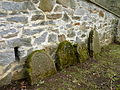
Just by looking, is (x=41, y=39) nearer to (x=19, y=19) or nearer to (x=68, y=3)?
(x=19, y=19)

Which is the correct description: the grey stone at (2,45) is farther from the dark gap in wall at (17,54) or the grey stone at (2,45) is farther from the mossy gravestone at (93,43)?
the mossy gravestone at (93,43)

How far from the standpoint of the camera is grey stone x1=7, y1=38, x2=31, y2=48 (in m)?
2.63

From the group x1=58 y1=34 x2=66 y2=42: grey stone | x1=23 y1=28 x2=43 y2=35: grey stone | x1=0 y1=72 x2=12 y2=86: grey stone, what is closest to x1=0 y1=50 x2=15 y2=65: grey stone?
x1=0 y1=72 x2=12 y2=86: grey stone

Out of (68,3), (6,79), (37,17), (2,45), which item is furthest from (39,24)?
(6,79)

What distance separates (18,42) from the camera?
8.94ft

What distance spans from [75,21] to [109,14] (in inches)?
69.8

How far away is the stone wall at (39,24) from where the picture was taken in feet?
8.38

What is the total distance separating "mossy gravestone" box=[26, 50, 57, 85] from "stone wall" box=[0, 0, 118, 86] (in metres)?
0.16

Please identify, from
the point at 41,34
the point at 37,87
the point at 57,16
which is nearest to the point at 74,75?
the point at 37,87

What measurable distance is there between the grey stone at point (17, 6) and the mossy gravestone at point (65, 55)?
1130mm

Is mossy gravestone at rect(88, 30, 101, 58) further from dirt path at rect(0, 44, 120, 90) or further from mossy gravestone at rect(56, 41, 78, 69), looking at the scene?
mossy gravestone at rect(56, 41, 78, 69)

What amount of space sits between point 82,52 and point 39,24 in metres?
1.42

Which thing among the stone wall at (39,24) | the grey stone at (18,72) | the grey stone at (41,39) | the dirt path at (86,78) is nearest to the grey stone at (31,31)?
the stone wall at (39,24)

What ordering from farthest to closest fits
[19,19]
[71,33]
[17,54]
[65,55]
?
1. [71,33]
2. [65,55]
3. [17,54]
4. [19,19]
